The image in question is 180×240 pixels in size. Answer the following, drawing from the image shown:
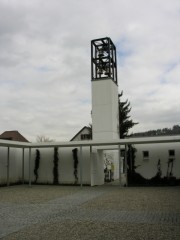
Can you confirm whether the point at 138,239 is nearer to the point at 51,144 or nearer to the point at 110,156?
the point at 51,144

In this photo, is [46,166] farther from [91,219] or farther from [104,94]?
[91,219]

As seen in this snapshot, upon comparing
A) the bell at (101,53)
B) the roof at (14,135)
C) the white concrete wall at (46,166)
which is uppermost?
the bell at (101,53)

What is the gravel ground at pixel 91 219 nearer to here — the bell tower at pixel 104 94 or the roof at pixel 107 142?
the roof at pixel 107 142

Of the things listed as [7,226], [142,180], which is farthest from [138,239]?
[142,180]

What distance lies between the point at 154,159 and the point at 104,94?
8.00 metres

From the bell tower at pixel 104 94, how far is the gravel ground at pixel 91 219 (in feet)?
44.2

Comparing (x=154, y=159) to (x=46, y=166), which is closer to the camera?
A: (x=154, y=159)

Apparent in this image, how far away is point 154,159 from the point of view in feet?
66.6

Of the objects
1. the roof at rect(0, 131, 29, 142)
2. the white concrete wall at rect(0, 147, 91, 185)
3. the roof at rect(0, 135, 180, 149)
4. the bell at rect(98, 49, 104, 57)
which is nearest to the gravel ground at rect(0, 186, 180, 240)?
the roof at rect(0, 135, 180, 149)

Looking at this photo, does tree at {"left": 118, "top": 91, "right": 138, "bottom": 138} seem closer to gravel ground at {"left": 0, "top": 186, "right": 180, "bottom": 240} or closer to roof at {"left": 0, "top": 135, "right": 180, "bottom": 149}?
roof at {"left": 0, "top": 135, "right": 180, "bottom": 149}

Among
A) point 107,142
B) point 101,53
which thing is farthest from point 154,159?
point 101,53

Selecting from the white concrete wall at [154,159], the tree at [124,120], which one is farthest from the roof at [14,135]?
the white concrete wall at [154,159]

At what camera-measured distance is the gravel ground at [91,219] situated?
7.12 m

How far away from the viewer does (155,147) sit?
66.7ft
